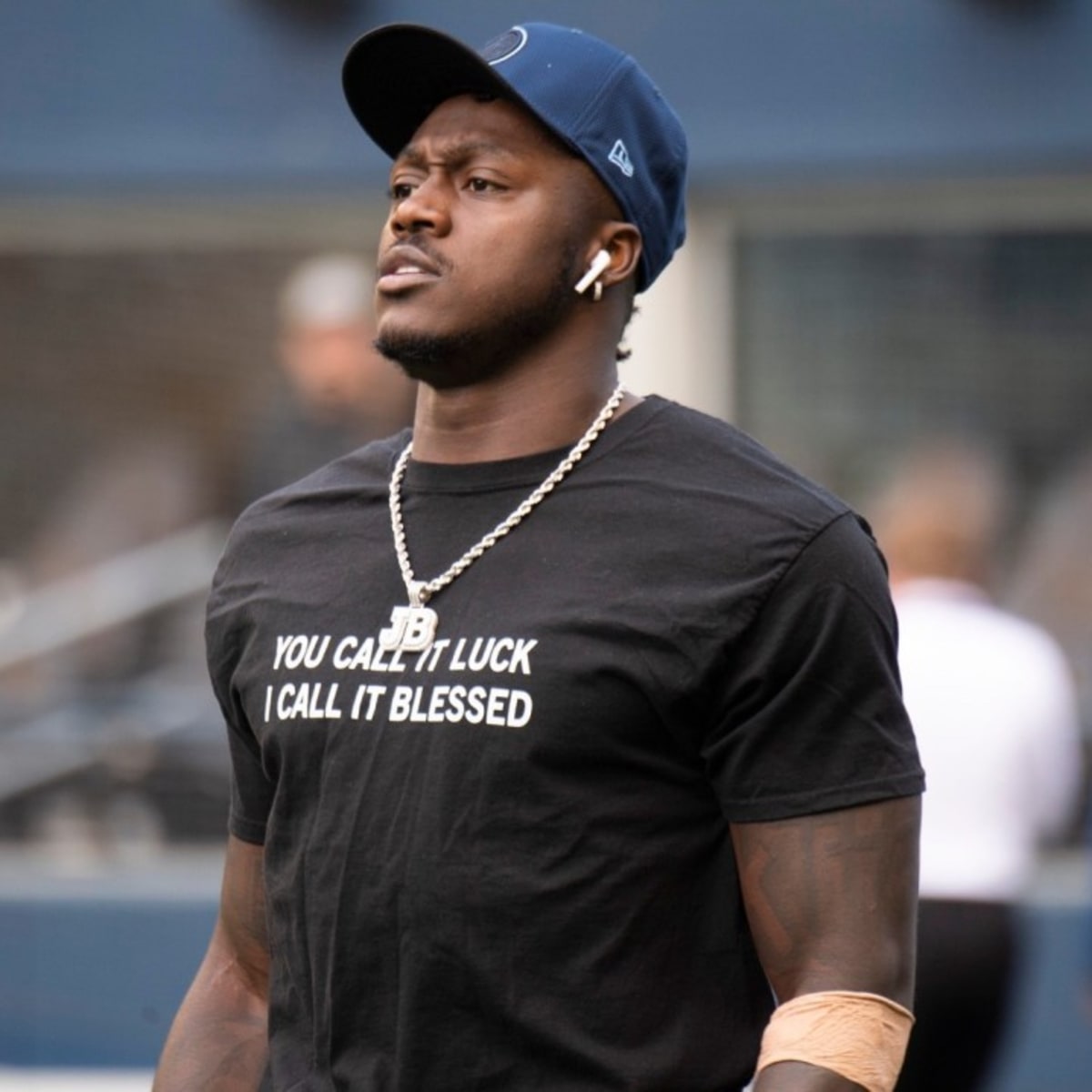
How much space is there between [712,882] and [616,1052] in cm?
20

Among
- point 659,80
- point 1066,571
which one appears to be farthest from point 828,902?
point 659,80

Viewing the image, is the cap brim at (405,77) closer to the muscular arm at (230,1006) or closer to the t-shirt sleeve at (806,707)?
the t-shirt sleeve at (806,707)

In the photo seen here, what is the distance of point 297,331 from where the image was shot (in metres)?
7.18

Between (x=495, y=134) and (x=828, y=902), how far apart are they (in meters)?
0.90

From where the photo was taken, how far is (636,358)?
22.8 ft

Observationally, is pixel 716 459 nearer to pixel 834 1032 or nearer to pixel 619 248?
pixel 619 248

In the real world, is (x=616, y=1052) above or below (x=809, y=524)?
below

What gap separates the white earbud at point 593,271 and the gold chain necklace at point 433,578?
0.14 m

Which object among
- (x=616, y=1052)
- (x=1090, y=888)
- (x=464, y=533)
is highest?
(x=464, y=533)

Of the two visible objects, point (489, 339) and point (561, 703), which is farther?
point (489, 339)

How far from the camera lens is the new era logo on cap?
8.60 feet

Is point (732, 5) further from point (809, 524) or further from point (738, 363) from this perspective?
point (809, 524)

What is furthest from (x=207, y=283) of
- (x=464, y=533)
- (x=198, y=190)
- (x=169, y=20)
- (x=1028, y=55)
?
(x=464, y=533)

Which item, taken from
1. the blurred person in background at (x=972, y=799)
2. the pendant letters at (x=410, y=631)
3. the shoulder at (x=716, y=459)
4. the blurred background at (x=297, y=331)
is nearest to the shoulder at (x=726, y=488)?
the shoulder at (x=716, y=459)
